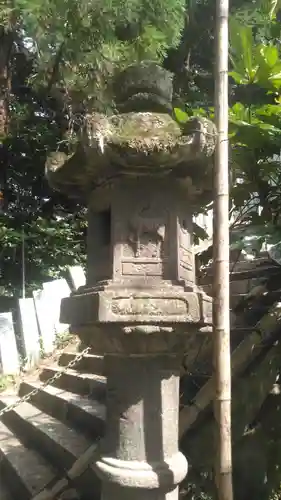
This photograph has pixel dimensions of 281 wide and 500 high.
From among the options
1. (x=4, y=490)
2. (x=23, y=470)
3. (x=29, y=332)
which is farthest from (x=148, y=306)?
(x=29, y=332)

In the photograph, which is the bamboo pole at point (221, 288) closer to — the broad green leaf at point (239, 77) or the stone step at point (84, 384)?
the broad green leaf at point (239, 77)

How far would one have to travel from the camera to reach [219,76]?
2.33 m

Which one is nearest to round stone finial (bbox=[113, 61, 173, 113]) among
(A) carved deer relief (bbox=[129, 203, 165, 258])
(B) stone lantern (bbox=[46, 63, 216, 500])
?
(B) stone lantern (bbox=[46, 63, 216, 500])

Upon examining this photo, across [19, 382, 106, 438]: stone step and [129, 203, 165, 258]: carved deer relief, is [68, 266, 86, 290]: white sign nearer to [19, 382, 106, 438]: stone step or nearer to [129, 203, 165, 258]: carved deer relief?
[19, 382, 106, 438]: stone step

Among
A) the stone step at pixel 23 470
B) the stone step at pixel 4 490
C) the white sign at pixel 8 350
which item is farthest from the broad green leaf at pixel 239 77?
the white sign at pixel 8 350

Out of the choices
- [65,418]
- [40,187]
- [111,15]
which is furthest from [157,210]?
[40,187]

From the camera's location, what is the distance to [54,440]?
11.2 ft

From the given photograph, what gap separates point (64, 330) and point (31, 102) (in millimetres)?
3248

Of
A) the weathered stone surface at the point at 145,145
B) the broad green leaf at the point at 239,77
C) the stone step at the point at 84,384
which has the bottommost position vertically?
the stone step at the point at 84,384

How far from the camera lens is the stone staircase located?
3.04 meters

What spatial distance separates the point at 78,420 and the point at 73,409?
0.13 metres

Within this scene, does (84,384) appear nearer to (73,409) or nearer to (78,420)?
(73,409)

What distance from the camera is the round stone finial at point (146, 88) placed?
2498 millimetres

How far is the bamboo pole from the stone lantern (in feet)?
0.35
